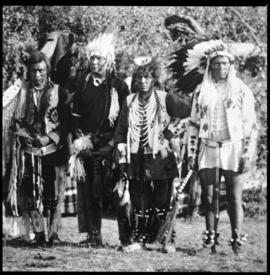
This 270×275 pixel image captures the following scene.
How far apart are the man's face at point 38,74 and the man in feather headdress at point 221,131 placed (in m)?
1.48

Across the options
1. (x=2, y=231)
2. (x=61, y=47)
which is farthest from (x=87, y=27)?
(x=2, y=231)

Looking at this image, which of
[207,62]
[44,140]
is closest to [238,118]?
[207,62]

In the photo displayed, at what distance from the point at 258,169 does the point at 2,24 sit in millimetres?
3203

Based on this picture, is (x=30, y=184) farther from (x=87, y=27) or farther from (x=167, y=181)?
(x=87, y=27)

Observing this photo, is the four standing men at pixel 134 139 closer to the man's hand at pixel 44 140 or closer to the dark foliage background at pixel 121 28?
the man's hand at pixel 44 140

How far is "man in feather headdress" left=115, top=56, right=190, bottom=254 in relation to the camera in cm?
635

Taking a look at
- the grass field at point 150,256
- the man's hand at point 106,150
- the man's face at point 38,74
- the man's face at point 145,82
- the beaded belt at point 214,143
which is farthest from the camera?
the man's face at point 38,74

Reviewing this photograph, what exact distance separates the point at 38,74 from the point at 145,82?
1.09 meters

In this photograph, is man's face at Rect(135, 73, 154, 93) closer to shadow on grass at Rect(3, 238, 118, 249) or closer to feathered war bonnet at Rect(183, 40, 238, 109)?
feathered war bonnet at Rect(183, 40, 238, 109)

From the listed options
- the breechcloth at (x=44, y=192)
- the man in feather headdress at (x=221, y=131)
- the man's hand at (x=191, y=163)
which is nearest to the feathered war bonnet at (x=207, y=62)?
the man in feather headdress at (x=221, y=131)

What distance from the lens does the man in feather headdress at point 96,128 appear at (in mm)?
6500

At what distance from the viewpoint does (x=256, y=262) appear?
6.08m

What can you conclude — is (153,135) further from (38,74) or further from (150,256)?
(38,74)

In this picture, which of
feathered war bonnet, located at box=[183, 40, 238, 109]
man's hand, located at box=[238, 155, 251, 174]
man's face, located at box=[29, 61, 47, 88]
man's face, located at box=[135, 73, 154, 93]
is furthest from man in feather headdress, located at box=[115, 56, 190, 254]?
man's face, located at box=[29, 61, 47, 88]
